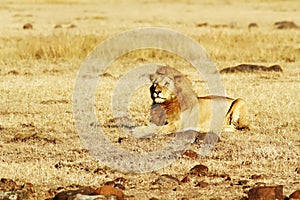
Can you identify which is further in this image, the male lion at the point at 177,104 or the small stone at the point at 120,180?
the male lion at the point at 177,104

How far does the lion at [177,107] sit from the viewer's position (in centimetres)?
1023

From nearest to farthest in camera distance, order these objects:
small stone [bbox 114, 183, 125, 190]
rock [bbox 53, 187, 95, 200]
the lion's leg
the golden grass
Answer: rock [bbox 53, 187, 95, 200] → small stone [bbox 114, 183, 125, 190] → the lion's leg → the golden grass

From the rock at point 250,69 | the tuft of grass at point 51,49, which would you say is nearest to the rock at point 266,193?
the rock at point 250,69

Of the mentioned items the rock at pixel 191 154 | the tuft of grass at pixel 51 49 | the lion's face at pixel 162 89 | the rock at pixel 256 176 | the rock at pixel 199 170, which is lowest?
the rock at pixel 256 176

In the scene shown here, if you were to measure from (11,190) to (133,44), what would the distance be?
13.9 metres

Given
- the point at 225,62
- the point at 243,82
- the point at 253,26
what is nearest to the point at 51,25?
the point at 253,26

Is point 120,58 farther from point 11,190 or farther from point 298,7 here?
point 298,7

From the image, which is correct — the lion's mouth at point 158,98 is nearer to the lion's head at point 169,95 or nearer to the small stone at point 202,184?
the lion's head at point 169,95

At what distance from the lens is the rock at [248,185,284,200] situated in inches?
275

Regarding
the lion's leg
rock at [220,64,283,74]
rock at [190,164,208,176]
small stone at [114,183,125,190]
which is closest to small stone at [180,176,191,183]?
rock at [190,164,208,176]

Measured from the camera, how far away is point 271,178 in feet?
26.2

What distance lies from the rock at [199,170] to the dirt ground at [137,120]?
89 mm

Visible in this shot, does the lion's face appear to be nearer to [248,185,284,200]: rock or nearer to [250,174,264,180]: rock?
[250,174,264,180]: rock

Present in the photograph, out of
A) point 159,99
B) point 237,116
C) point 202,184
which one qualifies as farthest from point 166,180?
point 237,116
